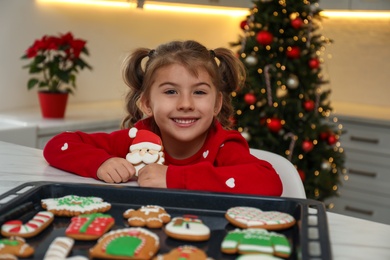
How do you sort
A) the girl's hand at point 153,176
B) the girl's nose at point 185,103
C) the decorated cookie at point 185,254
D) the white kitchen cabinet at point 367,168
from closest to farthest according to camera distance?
the decorated cookie at point 185,254 < the girl's hand at point 153,176 < the girl's nose at point 185,103 < the white kitchen cabinet at point 367,168

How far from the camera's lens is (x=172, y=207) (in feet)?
3.19

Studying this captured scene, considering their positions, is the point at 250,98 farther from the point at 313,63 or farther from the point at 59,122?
the point at 59,122

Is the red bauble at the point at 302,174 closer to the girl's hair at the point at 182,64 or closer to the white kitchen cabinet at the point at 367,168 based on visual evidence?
the white kitchen cabinet at the point at 367,168

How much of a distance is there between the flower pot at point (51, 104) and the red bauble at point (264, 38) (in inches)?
42.2

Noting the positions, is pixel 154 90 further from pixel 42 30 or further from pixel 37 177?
pixel 42 30

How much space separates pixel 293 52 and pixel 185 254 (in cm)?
272

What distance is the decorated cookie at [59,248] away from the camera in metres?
0.72

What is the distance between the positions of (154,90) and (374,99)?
3265 mm

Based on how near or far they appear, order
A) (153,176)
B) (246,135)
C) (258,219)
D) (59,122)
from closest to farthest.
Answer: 1. (258,219)
2. (153,176)
3. (59,122)
4. (246,135)

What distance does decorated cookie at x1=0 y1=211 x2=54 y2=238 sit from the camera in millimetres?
797

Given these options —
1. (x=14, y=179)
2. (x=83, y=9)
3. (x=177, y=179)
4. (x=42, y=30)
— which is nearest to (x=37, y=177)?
(x=14, y=179)

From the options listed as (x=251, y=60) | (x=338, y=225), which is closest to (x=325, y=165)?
(x=251, y=60)

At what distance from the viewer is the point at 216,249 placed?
794 millimetres

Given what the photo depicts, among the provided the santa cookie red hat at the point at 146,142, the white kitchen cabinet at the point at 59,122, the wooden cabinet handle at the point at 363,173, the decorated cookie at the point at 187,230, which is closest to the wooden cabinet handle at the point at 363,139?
the wooden cabinet handle at the point at 363,173
